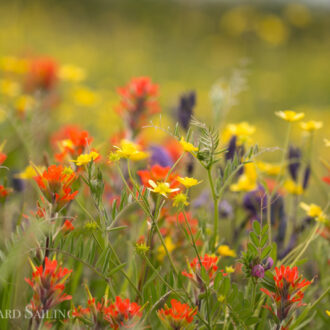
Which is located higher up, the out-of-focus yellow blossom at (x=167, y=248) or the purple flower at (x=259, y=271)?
the purple flower at (x=259, y=271)

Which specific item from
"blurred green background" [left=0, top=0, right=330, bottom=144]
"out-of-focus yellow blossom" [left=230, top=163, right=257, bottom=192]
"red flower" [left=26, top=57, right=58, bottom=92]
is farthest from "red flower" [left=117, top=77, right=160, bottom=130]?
"blurred green background" [left=0, top=0, right=330, bottom=144]

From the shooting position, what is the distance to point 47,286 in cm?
50

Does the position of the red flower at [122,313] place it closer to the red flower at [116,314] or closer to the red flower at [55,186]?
the red flower at [116,314]

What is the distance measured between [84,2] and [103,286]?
223 inches

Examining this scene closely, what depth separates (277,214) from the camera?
843 mm

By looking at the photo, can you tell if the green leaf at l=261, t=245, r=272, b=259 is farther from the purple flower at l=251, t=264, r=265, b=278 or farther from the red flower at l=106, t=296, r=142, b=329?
the red flower at l=106, t=296, r=142, b=329

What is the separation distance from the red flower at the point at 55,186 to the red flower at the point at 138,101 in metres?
0.45

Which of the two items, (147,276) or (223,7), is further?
(223,7)

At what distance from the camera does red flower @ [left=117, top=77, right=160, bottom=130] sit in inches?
38.5

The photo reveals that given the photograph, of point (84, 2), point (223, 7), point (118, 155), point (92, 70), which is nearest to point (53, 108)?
point (118, 155)

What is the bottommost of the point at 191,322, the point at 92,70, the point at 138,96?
the point at 92,70

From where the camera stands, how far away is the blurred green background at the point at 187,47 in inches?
132

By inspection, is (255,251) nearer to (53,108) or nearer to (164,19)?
(53,108)

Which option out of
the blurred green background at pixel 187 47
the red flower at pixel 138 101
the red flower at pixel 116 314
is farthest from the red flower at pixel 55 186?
the blurred green background at pixel 187 47
